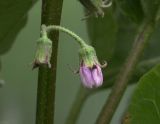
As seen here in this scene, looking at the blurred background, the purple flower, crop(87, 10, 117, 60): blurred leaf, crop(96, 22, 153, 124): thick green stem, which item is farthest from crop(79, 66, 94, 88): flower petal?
the blurred background

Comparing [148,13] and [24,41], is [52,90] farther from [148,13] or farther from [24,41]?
[24,41]

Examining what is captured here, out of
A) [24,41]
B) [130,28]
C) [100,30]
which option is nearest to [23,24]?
[100,30]

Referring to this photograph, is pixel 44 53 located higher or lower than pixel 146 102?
higher

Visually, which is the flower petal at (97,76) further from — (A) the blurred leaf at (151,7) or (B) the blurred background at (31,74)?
(B) the blurred background at (31,74)

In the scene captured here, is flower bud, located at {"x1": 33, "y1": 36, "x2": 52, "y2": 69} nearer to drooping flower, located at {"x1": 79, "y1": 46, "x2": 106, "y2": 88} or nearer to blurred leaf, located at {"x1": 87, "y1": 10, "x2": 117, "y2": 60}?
drooping flower, located at {"x1": 79, "y1": 46, "x2": 106, "y2": 88}

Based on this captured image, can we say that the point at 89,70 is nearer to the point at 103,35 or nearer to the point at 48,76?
the point at 48,76

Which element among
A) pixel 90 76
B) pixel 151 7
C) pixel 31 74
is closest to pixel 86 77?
pixel 90 76
